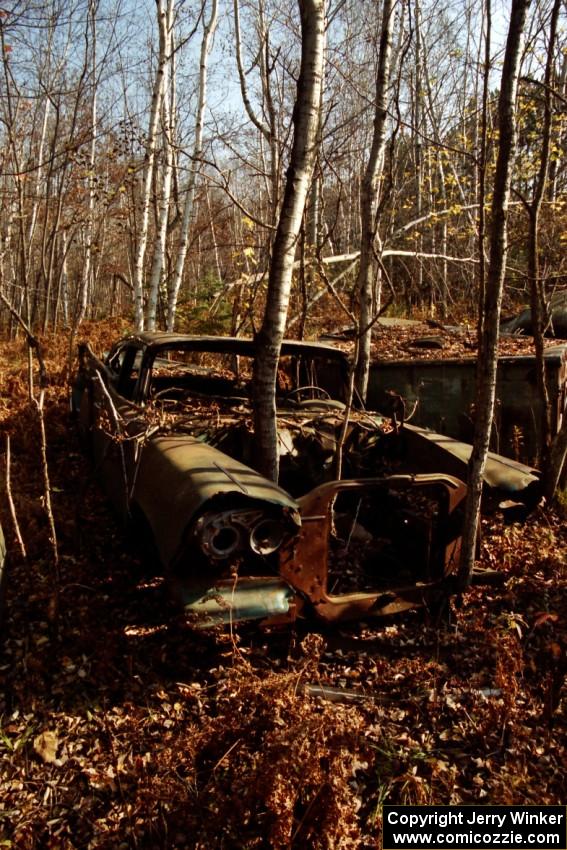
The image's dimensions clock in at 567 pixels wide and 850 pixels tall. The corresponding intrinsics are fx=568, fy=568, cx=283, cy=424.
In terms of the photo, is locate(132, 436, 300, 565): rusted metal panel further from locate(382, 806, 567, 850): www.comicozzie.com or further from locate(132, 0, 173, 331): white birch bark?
locate(132, 0, 173, 331): white birch bark

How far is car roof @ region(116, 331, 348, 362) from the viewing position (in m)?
4.30

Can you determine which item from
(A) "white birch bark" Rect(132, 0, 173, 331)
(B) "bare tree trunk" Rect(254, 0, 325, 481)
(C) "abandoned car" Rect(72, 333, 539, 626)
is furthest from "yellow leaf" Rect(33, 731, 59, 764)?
(A) "white birch bark" Rect(132, 0, 173, 331)

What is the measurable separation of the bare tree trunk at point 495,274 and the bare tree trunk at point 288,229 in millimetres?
1187

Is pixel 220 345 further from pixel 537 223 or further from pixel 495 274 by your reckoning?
pixel 537 223

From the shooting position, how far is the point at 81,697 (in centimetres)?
282

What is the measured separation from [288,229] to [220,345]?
112 cm

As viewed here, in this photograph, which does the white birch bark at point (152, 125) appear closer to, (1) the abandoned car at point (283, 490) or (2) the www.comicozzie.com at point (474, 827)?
(1) the abandoned car at point (283, 490)

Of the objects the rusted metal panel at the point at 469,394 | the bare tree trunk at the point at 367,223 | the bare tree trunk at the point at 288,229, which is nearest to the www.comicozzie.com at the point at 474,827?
the bare tree trunk at the point at 288,229

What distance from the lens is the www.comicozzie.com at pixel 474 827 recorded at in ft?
7.03

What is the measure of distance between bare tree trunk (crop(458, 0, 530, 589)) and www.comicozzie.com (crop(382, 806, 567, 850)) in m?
1.36

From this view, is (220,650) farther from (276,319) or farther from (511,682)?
(276,319)

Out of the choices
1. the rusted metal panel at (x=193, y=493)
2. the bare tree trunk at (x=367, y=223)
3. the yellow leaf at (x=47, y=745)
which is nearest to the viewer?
the yellow leaf at (x=47, y=745)

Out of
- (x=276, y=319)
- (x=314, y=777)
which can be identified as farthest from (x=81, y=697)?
(x=276, y=319)

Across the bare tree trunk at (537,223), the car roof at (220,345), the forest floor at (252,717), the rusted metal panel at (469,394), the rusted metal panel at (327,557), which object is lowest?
the forest floor at (252,717)
